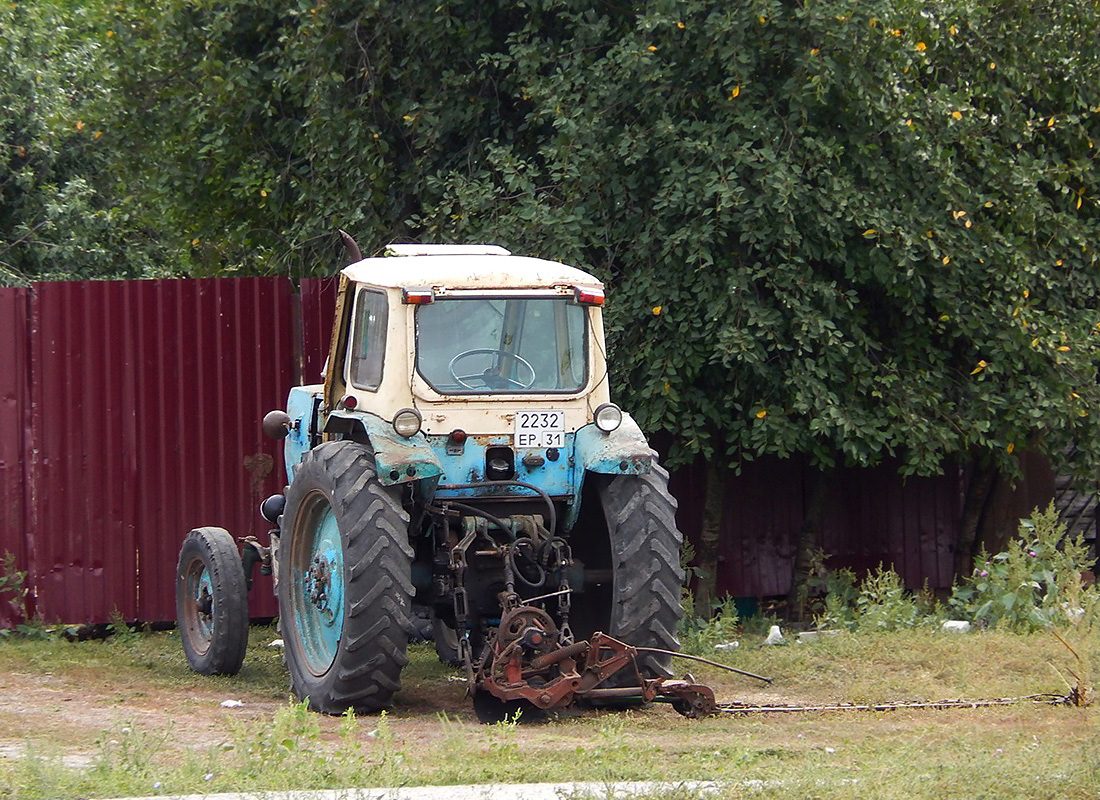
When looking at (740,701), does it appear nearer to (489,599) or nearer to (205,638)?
(489,599)

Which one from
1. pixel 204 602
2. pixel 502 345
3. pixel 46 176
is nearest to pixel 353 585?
pixel 502 345

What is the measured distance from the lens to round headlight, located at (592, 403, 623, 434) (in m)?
8.20

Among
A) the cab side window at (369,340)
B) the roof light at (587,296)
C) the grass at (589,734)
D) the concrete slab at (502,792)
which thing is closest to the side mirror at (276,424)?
the cab side window at (369,340)

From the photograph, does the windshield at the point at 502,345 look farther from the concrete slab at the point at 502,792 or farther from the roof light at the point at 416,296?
the concrete slab at the point at 502,792

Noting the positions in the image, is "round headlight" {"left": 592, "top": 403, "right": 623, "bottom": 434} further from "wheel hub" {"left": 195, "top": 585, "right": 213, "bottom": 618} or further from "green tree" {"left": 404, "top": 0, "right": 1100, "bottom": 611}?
"wheel hub" {"left": 195, "top": 585, "right": 213, "bottom": 618}

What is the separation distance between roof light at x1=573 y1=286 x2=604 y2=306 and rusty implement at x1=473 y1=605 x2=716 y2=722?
1.81 m

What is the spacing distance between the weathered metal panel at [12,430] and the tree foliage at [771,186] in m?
2.47

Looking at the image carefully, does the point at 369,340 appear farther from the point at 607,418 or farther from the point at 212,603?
the point at 212,603

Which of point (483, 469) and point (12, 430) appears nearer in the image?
point (483, 469)

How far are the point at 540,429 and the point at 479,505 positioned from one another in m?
0.56

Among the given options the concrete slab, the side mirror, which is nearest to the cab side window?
the side mirror

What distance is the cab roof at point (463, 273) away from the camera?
830 centimetres

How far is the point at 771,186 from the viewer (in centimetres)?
1044

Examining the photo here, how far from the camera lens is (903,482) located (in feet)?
41.9
